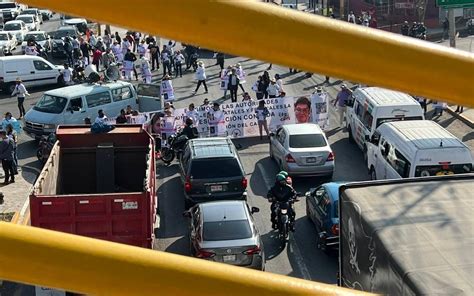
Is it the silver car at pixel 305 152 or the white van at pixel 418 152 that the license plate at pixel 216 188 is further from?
the white van at pixel 418 152

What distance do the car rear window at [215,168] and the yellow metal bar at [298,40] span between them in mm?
16037

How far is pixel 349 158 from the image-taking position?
22.4 m

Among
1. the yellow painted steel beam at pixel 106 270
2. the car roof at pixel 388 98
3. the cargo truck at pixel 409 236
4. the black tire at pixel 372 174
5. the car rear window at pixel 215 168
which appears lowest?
the black tire at pixel 372 174

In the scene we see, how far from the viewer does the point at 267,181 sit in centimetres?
2045

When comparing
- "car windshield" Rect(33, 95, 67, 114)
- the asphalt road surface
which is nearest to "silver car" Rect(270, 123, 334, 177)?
the asphalt road surface

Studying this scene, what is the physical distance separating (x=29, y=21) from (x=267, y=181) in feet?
112

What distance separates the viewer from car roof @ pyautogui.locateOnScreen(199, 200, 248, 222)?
14.1m

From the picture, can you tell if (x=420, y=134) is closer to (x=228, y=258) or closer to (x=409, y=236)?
(x=228, y=258)

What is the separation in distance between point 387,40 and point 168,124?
72.7 feet

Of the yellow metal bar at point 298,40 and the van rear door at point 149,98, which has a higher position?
the yellow metal bar at point 298,40

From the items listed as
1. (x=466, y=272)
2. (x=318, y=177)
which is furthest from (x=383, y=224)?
(x=318, y=177)

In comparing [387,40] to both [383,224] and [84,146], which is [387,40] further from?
[84,146]

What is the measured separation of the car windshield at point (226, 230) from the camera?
1382 centimetres

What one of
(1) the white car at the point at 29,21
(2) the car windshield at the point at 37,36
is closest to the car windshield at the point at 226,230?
(2) the car windshield at the point at 37,36
